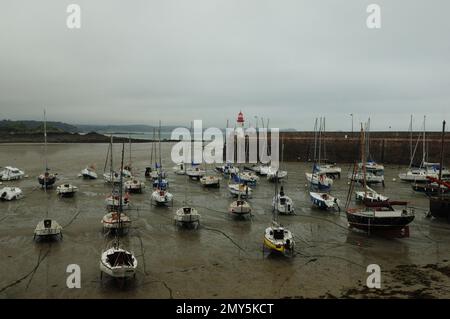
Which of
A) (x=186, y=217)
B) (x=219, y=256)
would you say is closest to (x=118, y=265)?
(x=219, y=256)

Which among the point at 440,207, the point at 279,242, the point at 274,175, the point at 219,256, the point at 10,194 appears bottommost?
the point at 219,256

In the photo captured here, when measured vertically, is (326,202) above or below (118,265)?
below

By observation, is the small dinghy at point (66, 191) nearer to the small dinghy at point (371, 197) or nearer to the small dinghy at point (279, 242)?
the small dinghy at point (279, 242)

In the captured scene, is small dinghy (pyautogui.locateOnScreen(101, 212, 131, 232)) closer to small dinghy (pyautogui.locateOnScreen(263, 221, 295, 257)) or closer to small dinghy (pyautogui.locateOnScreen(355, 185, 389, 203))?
small dinghy (pyautogui.locateOnScreen(263, 221, 295, 257))

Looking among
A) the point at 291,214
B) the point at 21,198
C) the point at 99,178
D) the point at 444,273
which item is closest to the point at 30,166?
the point at 99,178

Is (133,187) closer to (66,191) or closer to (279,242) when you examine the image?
(66,191)

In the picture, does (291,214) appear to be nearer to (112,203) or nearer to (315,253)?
(315,253)

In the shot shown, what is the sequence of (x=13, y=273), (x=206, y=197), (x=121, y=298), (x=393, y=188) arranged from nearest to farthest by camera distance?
(x=121, y=298) < (x=13, y=273) < (x=206, y=197) < (x=393, y=188)
